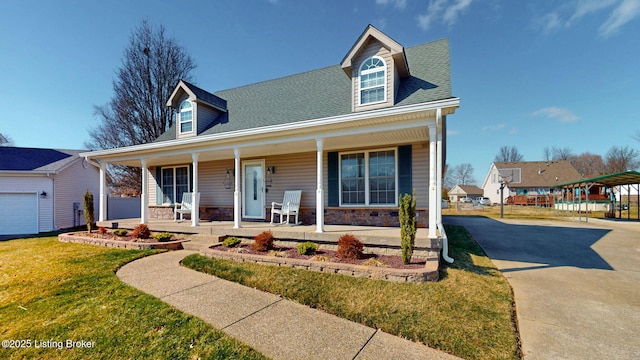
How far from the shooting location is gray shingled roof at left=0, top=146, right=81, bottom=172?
41.6ft

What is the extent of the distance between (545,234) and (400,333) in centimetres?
1005

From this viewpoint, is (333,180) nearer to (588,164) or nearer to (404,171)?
(404,171)

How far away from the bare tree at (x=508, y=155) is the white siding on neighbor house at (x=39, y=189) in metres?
63.5

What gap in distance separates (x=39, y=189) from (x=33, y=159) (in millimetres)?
2256

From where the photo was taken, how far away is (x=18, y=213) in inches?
489

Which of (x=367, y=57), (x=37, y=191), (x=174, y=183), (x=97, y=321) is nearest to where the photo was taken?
(x=97, y=321)

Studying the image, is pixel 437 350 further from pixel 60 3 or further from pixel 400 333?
pixel 60 3

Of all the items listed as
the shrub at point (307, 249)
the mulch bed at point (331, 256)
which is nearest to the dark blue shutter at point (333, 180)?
the mulch bed at point (331, 256)

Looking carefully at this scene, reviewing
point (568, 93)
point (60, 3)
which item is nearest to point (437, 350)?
point (60, 3)

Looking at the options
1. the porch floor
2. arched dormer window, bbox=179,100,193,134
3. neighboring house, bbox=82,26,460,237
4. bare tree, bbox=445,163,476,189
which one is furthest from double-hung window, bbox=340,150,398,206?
bare tree, bbox=445,163,476,189

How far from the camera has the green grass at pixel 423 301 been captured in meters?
2.84

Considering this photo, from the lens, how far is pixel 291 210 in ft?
26.7

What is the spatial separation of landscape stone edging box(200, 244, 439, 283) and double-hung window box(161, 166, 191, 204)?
644cm

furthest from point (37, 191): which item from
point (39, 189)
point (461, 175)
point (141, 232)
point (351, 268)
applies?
point (461, 175)
